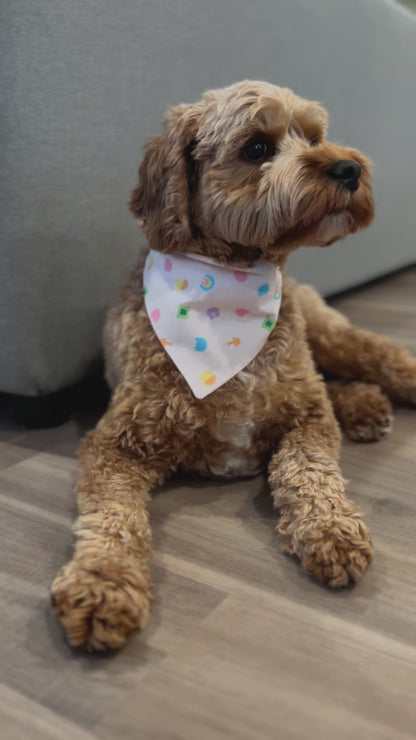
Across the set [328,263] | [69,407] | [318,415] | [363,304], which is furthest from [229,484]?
[363,304]

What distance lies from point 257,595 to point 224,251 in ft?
2.24

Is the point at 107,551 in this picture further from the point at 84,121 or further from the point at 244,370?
the point at 84,121

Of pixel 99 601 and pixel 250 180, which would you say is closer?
pixel 99 601

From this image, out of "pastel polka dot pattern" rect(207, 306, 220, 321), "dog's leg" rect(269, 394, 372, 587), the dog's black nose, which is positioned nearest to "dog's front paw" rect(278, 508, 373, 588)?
"dog's leg" rect(269, 394, 372, 587)

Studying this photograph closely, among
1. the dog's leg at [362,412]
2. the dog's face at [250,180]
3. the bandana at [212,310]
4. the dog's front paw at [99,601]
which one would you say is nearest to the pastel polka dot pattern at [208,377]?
the bandana at [212,310]

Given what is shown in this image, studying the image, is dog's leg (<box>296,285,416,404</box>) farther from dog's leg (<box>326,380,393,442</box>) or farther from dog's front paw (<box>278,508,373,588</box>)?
dog's front paw (<box>278,508,373,588</box>)

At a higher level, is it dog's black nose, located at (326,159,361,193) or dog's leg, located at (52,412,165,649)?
dog's black nose, located at (326,159,361,193)

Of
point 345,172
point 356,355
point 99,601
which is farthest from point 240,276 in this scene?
point 99,601

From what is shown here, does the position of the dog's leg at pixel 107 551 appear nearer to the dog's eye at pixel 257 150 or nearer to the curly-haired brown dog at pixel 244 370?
the curly-haired brown dog at pixel 244 370

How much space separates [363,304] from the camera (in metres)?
2.98

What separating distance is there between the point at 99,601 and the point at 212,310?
65 centimetres

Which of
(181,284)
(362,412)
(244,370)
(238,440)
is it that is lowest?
(362,412)

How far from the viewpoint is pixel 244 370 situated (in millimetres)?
1271

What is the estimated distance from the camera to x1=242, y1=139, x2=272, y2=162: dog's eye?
1181mm
